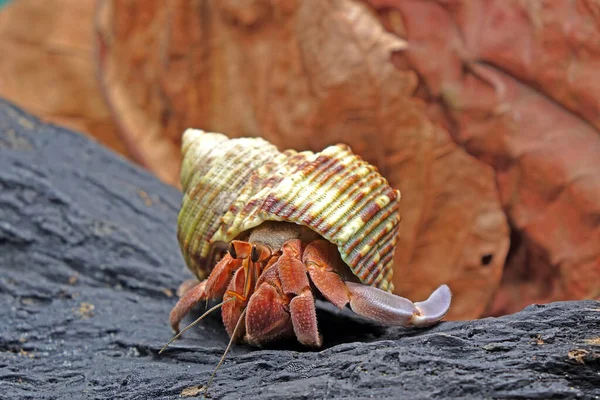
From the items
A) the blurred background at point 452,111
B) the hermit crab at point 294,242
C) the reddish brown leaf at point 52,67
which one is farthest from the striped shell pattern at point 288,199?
A: the reddish brown leaf at point 52,67

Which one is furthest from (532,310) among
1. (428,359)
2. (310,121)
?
(310,121)

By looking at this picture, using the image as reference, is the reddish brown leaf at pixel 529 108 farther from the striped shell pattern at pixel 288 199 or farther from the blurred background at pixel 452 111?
the striped shell pattern at pixel 288 199

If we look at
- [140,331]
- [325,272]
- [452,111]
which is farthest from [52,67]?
[325,272]

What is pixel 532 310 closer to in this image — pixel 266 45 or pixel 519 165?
pixel 519 165

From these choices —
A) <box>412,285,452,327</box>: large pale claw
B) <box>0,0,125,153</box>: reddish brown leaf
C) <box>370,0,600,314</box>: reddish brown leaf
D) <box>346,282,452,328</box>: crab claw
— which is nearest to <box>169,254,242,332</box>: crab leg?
<box>346,282,452,328</box>: crab claw

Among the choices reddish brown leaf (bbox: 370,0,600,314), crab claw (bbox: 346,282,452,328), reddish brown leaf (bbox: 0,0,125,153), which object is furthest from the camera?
reddish brown leaf (bbox: 0,0,125,153)

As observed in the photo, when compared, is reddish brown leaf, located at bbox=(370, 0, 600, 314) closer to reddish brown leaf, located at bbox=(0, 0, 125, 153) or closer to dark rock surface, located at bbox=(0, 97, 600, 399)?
dark rock surface, located at bbox=(0, 97, 600, 399)
